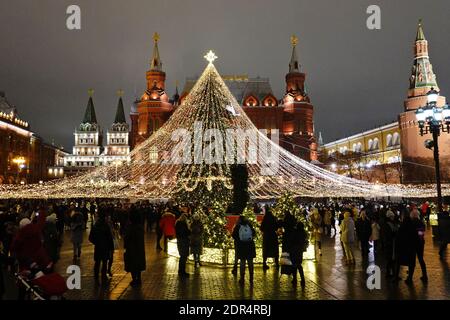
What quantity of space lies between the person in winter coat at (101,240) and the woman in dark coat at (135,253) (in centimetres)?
77

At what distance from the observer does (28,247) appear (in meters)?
7.26

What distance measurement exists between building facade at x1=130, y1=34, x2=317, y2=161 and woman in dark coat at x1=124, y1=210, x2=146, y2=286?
55.9 metres

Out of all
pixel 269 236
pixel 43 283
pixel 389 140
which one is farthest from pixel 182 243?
pixel 389 140

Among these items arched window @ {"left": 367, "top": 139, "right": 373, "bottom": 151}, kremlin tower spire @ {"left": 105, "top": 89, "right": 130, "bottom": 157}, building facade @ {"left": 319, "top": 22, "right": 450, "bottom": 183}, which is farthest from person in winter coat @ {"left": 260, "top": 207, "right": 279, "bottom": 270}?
kremlin tower spire @ {"left": 105, "top": 89, "right": 130, "bottom": 157}

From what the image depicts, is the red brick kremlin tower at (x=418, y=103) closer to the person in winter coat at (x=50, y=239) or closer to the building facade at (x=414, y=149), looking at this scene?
the building facade at (x=414, y=149)

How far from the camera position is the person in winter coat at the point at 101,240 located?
9.73 meters

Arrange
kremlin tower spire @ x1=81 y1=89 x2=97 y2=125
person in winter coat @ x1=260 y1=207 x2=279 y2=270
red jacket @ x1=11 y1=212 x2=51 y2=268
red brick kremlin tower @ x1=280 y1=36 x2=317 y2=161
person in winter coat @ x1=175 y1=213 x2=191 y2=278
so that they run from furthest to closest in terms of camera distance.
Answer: kremlin tower spire @ x1=81 y1=89 x2=97 y2=125, red brick kremlin tower @ x1=280 y1=36 x2=317 y2=161, person in winter coat @ x1=260 y1=207 x2=279 y2=270, person in winter coat @ x1=175 y1=213 x2=191 y2=278, red jacket @ x1=11 y1=212 x2=51 y2=268

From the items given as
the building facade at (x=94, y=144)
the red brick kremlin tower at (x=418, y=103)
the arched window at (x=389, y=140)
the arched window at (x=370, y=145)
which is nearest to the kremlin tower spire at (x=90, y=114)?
the building facade at (x=94, y=144)

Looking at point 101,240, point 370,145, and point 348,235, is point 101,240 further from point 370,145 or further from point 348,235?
point 370,145

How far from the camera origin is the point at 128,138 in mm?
104688

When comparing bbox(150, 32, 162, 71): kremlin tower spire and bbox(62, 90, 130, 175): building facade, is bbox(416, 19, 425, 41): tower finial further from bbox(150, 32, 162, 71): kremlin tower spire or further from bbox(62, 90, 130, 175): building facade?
bbox(62, 90, 130, 175): building facade

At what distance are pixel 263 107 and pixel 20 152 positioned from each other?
149 feet

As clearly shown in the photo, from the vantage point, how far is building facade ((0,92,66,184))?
228 ft
